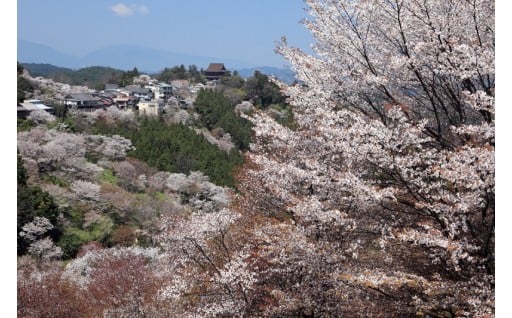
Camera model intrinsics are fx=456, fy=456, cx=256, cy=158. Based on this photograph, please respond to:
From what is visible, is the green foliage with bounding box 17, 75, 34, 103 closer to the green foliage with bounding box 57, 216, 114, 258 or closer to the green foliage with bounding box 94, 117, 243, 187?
the green foliage with bounding box 94, 117, 243, 187

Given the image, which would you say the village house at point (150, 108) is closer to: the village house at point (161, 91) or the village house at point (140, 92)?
the village house at point (140, 92)

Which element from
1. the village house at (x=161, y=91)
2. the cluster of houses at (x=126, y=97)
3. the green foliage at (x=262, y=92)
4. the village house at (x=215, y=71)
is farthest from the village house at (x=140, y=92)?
the village house at (x=215, y=71)

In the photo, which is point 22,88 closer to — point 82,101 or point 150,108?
point 82,101

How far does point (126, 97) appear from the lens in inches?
1966

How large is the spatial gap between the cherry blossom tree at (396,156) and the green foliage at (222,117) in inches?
1386

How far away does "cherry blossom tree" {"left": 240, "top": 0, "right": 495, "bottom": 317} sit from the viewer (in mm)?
4355

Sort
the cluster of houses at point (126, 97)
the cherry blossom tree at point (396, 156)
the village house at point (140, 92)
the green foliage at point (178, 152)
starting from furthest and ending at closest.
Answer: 1. the village house at point (140, 92)
2. the cluster of houses at point (126, 97)
3. the green foliage at point (178, 152)
4. the cherry blossom tree at point (396, 156)

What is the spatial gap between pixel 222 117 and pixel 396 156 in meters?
41.3

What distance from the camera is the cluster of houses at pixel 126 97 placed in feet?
140

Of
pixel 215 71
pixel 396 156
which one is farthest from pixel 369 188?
pixel 215 71

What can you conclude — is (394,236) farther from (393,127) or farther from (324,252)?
(393,127)

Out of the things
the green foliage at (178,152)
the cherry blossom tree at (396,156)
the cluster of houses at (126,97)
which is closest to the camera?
the cherry blossom tree at (396,156)
